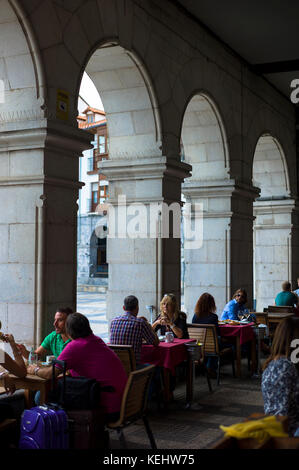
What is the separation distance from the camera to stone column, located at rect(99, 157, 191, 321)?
8.03 metres

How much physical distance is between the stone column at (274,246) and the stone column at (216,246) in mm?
3859

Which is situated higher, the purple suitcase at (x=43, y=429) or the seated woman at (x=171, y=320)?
the seated woman at (x=171, y=320)

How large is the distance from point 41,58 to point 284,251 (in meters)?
9.99

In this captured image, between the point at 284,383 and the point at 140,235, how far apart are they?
4.89 metres

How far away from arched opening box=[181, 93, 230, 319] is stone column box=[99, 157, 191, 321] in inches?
87.5

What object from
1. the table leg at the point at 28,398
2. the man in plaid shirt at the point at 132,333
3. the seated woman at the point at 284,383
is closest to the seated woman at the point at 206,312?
the man in plaid shirt at the point at 132,333

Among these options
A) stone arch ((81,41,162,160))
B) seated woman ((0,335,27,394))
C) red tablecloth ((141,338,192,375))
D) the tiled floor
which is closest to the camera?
seated woman ((0,335,27,394))

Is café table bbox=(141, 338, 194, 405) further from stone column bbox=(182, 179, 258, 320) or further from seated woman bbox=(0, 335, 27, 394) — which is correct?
stone column bbox=(182, 179, 258, 320)

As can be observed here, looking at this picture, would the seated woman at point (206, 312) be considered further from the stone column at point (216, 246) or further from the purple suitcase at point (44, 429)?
the purple suitcase at point (44, 429)

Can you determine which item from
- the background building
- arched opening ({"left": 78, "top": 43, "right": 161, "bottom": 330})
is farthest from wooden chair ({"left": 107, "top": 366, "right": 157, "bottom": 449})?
the background building

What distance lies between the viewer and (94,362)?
4184mm

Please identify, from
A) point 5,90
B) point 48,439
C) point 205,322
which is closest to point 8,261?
point 5,90

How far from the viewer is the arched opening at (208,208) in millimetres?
10383

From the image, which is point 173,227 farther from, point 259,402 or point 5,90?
point 5,90
